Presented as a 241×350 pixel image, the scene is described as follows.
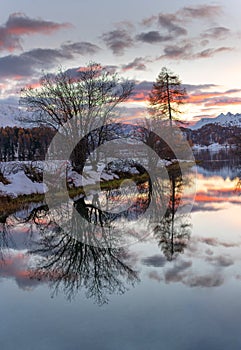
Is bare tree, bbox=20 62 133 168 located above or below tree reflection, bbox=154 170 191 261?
above

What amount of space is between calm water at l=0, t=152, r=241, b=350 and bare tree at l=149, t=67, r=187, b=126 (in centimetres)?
3306

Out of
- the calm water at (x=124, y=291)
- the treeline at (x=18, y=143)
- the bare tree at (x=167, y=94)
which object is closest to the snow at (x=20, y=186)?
the calm water at (x=124, y=291)

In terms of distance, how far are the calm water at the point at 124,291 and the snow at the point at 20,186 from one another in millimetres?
6337

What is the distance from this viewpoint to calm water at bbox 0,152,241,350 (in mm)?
5199

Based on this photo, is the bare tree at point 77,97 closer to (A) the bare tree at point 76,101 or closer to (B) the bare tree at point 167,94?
(A) the bare tree at point 76,101

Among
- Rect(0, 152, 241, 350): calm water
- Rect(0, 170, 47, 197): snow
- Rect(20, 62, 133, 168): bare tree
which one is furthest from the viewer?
Rect(20, 62, 133, 168): bare tree

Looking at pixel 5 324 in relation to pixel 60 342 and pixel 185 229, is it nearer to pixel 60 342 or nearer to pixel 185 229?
pixel 60 342

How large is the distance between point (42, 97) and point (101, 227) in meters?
18.4

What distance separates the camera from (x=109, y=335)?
521 centimetres

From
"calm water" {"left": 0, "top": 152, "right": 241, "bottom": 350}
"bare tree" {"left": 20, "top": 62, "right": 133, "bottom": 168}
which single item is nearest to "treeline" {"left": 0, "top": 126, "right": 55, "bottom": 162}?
"bare tree" {"left": 20, "top": 62, "right": 133, "bottom": 168}

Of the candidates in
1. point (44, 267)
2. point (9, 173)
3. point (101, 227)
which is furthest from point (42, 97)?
point (44, 267)

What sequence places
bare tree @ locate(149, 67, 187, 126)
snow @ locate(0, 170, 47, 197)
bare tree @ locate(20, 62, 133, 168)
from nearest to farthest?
snow @ locate(0, 170, 47, 197) < bare tree @ locate(20, 62, 133, 168) < bare tree @ locate(149, 67, 187, 126)

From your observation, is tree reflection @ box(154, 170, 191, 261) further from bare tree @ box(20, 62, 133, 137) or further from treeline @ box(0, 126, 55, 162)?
treeline @ box(0, 126, 55, 162)

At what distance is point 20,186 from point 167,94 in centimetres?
2890
